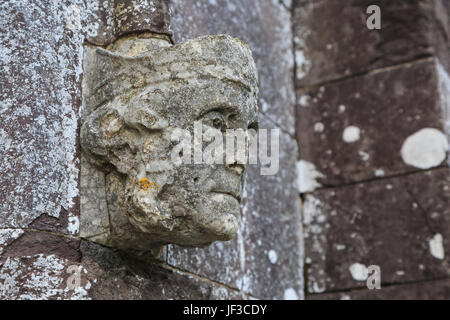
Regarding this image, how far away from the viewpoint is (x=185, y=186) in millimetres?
1974

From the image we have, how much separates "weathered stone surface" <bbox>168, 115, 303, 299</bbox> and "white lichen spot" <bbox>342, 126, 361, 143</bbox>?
235 mm

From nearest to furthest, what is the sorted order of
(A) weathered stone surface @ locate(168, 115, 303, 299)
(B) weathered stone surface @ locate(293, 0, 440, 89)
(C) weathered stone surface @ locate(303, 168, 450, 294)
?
1. (A) weathered stone surface @ locate(168, 115, 303, 299)
2. (C) weathered stone surface @ locate(303, 168, 450, 294)
3. (B) weathered stone surface @ locate(293, 0, 440, 89)

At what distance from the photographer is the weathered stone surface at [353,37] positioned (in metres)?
3.27

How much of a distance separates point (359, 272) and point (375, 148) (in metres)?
0.54

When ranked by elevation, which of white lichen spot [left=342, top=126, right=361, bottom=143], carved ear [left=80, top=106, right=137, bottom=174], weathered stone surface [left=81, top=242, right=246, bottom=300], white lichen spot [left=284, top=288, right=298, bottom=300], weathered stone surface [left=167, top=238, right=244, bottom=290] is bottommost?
weathered stone surface [left=81, top=242, right=246, bottom=300]

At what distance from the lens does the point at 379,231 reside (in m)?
3.12

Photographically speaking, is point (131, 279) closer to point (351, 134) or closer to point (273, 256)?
point (273, 256)

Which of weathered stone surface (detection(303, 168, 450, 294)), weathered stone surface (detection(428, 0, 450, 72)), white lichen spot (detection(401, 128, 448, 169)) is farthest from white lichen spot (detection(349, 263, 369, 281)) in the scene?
weathered stone surface (detection(428, 0, 450, 72))

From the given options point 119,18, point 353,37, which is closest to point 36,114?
point 119,18

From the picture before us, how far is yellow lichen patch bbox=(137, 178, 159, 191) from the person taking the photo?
6.42ft

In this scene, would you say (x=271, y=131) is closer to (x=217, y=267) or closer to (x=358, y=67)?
(x=358, y=67)

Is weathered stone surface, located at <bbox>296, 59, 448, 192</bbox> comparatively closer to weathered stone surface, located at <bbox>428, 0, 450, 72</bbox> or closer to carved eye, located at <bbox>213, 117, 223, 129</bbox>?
weathered stone surface, located at <bbox>428, 0, 450, 72</bbox>

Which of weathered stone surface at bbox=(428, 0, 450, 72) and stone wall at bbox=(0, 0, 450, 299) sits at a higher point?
weathered stone surface at bbox=(428, 0, 450, 72)
